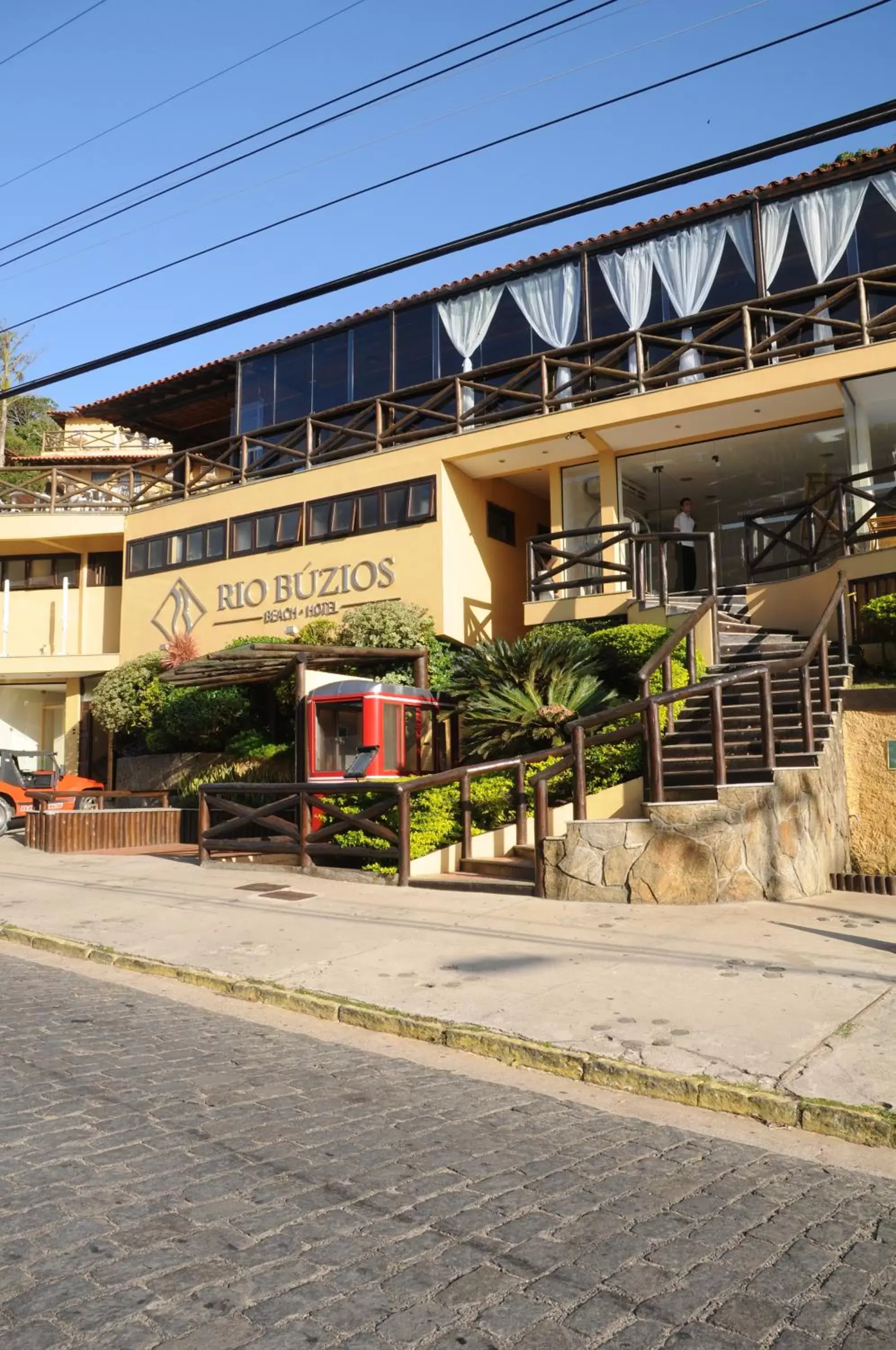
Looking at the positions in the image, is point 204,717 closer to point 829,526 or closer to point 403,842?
point 403,842

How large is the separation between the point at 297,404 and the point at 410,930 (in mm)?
16605

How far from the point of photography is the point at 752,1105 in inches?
186

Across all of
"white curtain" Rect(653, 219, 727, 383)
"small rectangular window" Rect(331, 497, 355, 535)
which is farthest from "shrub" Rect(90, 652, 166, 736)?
"white curtain" Rect(653, 219, 727, 383)

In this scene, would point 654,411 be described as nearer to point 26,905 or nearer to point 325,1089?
point 26,905

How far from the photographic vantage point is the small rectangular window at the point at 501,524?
20.8m

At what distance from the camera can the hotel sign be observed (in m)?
20.1

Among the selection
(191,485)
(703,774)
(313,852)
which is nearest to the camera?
(703,774)

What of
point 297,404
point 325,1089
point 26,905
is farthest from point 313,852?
point 297,404

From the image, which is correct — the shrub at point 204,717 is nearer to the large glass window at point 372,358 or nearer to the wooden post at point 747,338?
the large glass window at point 372,358

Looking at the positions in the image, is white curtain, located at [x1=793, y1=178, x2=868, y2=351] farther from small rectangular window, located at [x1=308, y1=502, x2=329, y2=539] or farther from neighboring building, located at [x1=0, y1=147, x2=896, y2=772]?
small rectangular window, located at [x1=308, y1=502, x2=329, y2=539]

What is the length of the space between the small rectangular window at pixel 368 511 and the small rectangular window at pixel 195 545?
4.82 m

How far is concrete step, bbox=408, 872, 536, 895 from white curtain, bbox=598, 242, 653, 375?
10.8 meters

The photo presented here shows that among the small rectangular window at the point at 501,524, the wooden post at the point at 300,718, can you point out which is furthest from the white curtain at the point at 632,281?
the wooden post at the point at 300,718

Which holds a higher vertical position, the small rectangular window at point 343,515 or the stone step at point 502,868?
the small rectangular window at point 343,515
